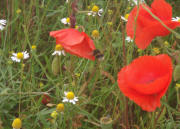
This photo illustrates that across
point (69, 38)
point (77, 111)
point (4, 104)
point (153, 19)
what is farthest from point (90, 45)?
point (4, 104)

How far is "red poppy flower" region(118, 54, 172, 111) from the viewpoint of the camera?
500 mm

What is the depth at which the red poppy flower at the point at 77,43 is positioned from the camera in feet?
2.08

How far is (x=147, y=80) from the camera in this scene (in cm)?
56

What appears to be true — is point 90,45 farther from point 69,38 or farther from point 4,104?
point 4,104

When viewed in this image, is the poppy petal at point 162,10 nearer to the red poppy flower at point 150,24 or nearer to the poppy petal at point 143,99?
the red poppy flower at point 150,24

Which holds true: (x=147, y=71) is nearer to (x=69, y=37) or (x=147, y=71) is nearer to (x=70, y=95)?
(x=69, y=37)

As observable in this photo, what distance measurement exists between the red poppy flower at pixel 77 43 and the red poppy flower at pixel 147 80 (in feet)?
0.38

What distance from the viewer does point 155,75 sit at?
56cm

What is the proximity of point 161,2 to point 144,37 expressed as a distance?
0.10 meters

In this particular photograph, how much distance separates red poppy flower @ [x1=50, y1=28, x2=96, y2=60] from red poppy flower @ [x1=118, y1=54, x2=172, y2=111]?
4.6 inches

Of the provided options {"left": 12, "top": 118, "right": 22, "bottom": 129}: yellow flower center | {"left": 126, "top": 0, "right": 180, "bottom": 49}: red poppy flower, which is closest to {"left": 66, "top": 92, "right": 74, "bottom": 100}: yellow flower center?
{"left": 12, "top": 118, "right": 22, "bottom": 129}: yellow flower center

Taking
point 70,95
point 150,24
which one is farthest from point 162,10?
point 70,95

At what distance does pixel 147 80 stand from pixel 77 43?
0.56ft

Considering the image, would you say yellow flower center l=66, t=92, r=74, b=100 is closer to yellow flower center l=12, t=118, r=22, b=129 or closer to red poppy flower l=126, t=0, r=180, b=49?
yellow flower center l=12, t=118, r=22, b=129
